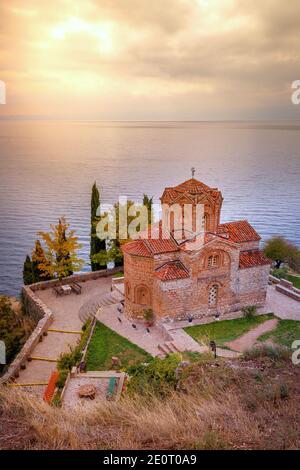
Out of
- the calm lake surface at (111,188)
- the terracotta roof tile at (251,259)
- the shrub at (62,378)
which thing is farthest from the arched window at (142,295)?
the calm lake surface at (111,188)

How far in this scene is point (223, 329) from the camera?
73.7 ft

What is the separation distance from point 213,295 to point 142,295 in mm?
4284

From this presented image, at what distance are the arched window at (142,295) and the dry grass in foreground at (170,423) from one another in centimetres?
1340

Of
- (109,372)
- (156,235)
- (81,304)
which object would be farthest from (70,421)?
(81,304)

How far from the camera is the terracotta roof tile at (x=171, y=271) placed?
21.8m

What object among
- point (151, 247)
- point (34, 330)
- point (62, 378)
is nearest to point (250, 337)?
point (151, 247)

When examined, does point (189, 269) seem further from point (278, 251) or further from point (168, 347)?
point (278, 251)

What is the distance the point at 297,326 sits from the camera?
2267 cm

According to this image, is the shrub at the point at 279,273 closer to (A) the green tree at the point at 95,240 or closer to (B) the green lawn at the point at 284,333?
(B) the green lawn at the point at 284,333

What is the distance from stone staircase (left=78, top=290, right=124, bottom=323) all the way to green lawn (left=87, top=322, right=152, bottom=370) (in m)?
3.19

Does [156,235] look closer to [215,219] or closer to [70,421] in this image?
[215,219]

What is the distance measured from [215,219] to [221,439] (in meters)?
17.2

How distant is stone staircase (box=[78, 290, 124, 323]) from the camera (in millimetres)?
25873

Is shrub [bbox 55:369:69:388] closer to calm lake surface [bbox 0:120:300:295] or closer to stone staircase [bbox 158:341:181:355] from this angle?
stone staircase [bbox 158:341:181:355]
